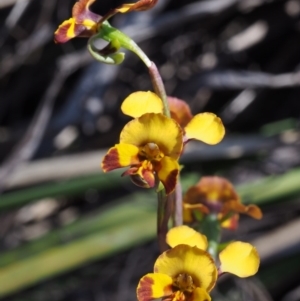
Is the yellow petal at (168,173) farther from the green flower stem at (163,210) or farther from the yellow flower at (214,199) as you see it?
the yellow flower at (214,199)

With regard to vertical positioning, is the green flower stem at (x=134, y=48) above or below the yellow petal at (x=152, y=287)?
above

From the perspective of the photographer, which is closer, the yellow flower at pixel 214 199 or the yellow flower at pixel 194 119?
the yellow flower at pixel 194 119

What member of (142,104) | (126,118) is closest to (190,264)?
(142,104)

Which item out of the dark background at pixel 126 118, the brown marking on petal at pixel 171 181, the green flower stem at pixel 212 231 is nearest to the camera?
the brown marking on petal at pixel 171 181

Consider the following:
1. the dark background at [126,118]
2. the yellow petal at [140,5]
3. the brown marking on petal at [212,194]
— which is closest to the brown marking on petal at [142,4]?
the yellow petal at [140,5]

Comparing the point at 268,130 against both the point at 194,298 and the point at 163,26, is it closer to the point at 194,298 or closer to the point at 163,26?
the point at 163,26

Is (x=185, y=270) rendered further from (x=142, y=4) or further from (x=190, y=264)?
(x=142, y=4)

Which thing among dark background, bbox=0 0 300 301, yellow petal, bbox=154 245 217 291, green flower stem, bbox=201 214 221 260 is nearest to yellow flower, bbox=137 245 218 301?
yellow petal, bbox=154 245 217 291

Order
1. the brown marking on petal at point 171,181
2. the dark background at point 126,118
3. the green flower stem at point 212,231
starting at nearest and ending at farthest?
the brown marking on petal at point 171,181
the green flower stem at point 212,231
the dark background at point 126,118
